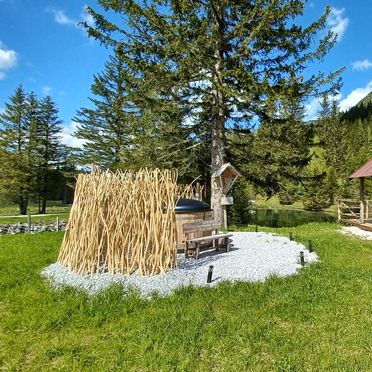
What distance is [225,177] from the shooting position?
1325cm

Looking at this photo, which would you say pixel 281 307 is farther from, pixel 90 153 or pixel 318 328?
pixel 90 153

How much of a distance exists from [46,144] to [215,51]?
2723cm

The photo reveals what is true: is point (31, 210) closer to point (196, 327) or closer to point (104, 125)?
point (104, 125)

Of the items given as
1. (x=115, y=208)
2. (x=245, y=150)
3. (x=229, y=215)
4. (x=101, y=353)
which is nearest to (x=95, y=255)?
(x=115, y=208)

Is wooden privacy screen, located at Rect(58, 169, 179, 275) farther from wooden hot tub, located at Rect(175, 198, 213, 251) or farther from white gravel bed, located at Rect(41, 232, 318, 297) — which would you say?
wooden hot tub, located at Rect(175, 198, 213, 251)

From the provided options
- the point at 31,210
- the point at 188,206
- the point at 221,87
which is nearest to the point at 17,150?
the point at 31,210

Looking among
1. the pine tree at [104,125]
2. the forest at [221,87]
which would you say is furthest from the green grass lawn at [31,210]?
the forest at [221,87]

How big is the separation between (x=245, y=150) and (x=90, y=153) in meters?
17.6

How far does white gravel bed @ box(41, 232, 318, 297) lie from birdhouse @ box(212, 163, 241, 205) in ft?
15.2

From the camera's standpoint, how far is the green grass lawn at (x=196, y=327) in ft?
9.84

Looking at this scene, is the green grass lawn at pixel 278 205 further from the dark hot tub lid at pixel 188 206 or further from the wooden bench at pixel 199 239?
the dark hot tub lid at pixel 188 206

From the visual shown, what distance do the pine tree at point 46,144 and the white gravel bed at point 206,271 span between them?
30.1 m

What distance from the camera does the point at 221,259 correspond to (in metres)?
7.32

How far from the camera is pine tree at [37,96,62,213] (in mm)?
33500
